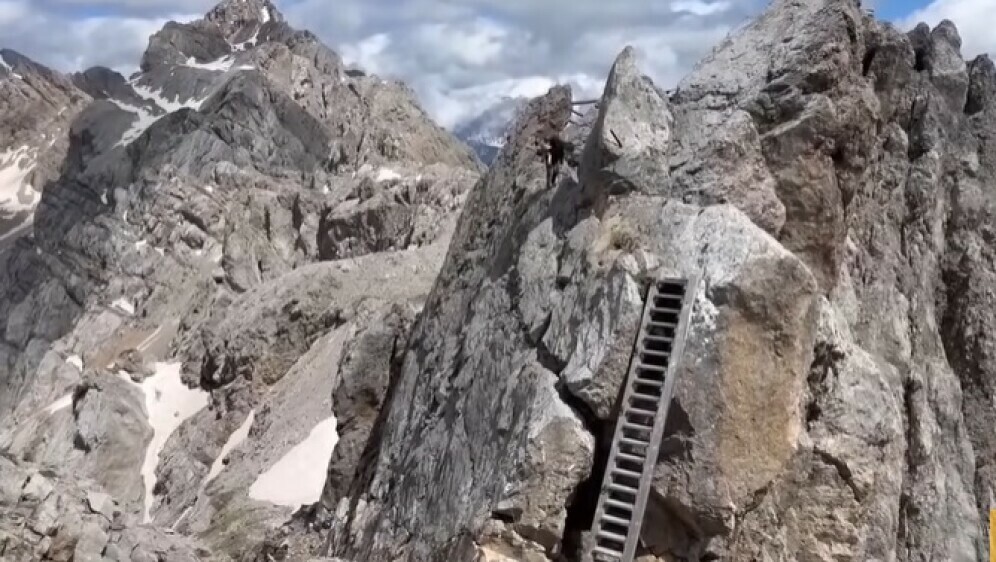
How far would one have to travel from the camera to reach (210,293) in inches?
2265

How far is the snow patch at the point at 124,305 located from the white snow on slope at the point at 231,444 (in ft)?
93.1

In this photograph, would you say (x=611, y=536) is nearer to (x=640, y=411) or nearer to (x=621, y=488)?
(x=621, y=488)

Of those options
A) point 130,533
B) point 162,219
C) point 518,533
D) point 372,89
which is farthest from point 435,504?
point 372,89

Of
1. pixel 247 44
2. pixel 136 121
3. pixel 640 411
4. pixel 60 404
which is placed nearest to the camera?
pixel 640 411

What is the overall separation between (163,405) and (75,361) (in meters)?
19.4

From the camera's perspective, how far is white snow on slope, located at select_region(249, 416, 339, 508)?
29578mm

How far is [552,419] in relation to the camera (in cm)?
1201

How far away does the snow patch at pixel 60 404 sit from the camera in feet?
147

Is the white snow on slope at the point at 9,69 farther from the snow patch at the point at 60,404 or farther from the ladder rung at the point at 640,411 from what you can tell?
the ladder rung at the point at 640,411

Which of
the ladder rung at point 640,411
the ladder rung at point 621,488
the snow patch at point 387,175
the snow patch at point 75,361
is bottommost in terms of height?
the ladder rung at point 621,488

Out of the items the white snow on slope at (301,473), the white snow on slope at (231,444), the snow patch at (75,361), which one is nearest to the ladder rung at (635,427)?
the white snow on slope at (301,473)

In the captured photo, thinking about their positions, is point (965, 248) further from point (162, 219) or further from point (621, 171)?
point (162, 219)

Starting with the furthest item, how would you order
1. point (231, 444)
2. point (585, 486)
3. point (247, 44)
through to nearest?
point (247, 44) → point (231, 444) → point (585, 486)

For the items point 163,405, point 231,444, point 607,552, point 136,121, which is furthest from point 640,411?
point 136,121
